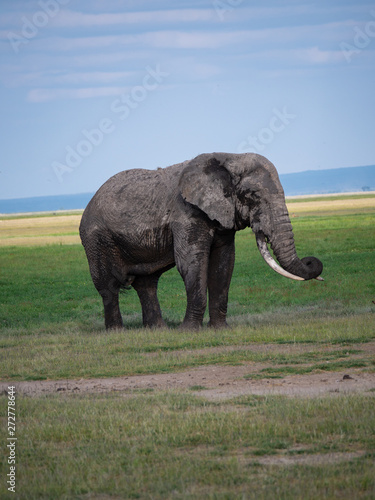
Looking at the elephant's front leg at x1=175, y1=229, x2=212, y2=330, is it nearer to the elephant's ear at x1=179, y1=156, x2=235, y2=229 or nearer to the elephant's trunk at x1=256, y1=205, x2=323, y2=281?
the elephant's ear at x1=179, y1=156, x2=235, y2=229

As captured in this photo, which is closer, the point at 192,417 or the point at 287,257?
the point at 192,417

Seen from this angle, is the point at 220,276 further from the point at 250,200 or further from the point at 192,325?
the point at 250,200

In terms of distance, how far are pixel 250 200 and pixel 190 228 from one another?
3.97 ft

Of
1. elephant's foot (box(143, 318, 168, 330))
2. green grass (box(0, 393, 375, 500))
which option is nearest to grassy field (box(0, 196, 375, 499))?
green grass (box(0, 393, 375, 500))

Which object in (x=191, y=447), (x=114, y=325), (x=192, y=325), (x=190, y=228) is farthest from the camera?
(x=114, y=325)

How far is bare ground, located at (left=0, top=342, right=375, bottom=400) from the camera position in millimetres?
10305
